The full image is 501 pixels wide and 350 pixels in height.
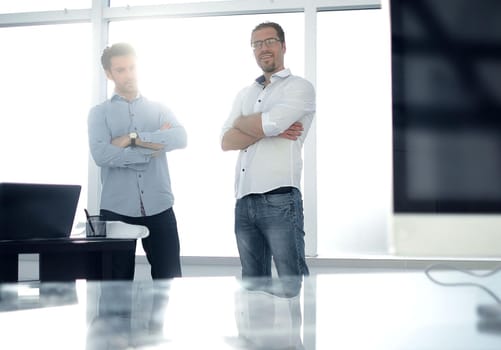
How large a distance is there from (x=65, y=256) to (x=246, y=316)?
66.9 inches

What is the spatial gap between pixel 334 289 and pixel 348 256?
10.7 feet

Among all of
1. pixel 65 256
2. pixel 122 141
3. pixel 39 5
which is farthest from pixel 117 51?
pixel 39 5

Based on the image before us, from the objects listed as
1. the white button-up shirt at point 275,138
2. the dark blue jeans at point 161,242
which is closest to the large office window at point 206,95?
the dark blue jeans at point 161,242

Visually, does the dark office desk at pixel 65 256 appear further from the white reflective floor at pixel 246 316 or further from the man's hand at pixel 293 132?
the white reflective floor at pixel 246 316

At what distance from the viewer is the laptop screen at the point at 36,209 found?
6.73ft

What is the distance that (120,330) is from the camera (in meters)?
0.53

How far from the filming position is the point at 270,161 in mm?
2336

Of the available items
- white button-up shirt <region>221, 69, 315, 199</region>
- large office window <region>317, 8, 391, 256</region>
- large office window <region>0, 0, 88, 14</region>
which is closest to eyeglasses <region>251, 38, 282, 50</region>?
white button-up shirt <region>221, 69, 315, 199</region>

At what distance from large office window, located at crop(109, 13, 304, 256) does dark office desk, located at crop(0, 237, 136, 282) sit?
195 cm

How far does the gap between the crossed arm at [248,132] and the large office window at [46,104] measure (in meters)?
2.21

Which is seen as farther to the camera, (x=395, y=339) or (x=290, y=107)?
(x=290, y=107)

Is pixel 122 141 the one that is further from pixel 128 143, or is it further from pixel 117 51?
pixel 117 51

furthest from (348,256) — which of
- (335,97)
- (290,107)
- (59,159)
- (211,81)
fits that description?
(59,159)

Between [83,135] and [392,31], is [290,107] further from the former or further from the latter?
[83,135]
